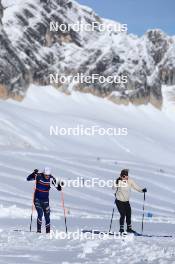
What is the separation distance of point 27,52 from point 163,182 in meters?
111

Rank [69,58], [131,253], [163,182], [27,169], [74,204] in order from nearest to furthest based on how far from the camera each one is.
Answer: [131,253]
[74,204]
[27,169]
[163,182]
[69,58]

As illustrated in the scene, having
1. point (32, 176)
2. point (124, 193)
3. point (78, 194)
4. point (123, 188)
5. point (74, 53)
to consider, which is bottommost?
point (124, 193)

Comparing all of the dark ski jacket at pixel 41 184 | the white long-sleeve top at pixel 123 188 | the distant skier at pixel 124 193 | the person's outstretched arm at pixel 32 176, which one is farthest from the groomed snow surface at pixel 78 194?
the white long-sleeve top at pixel 123 188

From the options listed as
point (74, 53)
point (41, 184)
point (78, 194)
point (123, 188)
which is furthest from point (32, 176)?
point (74, 53)

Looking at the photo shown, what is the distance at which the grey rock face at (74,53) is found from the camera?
14538 centimetres

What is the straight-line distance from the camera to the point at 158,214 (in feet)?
82.4

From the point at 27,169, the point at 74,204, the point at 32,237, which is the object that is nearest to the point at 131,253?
the point at 32,237

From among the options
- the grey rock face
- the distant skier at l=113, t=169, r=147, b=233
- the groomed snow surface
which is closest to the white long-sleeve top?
the distant skier at l=113, t=169, r=147, b=233

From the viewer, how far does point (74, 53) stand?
160 m

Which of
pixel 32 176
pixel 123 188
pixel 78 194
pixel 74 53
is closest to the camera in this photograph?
pixel 32 176

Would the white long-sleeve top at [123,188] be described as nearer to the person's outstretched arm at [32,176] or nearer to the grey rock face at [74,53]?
the person's outstretched arm at [32,176]

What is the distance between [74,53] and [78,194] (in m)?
135

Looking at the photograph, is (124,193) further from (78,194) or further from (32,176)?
(78,194)

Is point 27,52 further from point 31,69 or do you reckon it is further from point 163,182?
point 163,182
